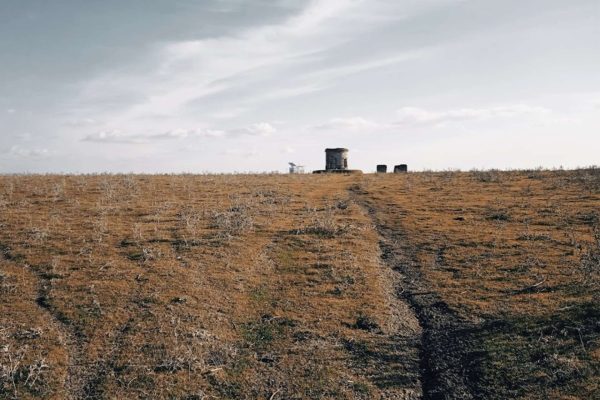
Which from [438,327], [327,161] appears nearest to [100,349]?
[438,327]

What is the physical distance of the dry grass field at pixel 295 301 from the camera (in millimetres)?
12945

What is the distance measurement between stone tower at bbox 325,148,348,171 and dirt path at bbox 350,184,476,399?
37.4m

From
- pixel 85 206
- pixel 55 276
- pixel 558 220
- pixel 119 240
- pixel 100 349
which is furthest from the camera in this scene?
pixel 85 206

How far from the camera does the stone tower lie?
60.6m

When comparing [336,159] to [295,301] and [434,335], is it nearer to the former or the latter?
[295,301]

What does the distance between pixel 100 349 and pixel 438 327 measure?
1067cm

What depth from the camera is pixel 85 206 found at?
94.9 ft

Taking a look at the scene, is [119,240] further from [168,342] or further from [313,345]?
[313,345]

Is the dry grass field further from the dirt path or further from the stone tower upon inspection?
the stone tower

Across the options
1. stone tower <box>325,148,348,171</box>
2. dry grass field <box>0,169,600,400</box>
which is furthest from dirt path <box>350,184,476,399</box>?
stone tower <box>325,148,348,171</box>

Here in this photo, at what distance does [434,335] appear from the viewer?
15.4m

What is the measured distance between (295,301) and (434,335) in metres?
5.03

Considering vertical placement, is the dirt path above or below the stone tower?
below

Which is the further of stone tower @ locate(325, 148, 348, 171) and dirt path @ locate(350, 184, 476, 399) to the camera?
stone tower @ locate(325, 148, 348, 171)
